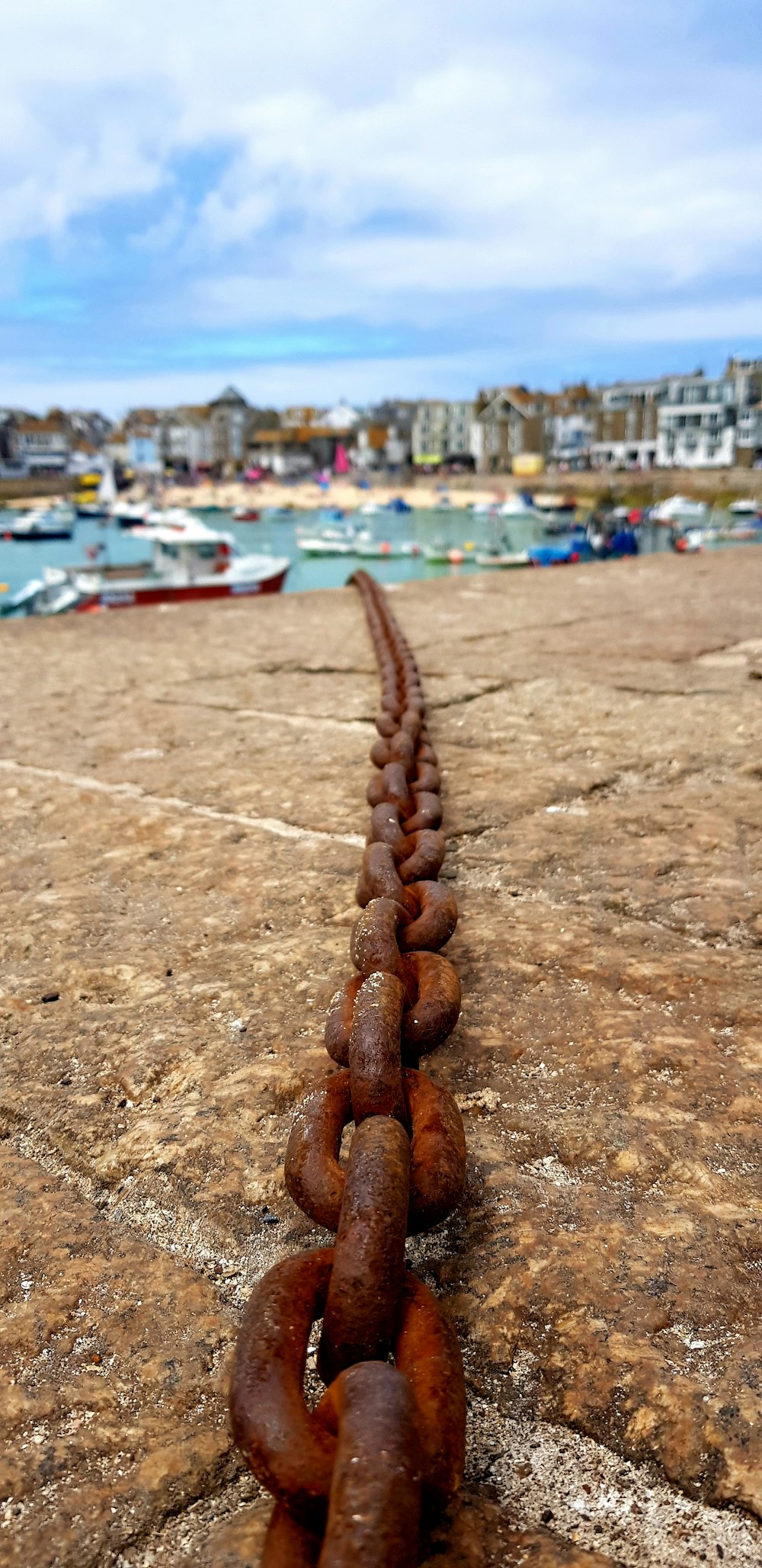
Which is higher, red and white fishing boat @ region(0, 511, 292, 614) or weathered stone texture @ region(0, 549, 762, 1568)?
red and white fishing boat @ region(0, 511, 292, 614)

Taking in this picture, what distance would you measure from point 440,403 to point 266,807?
9261 cm

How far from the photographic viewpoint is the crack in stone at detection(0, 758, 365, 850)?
82.7 inches

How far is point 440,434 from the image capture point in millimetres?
89125

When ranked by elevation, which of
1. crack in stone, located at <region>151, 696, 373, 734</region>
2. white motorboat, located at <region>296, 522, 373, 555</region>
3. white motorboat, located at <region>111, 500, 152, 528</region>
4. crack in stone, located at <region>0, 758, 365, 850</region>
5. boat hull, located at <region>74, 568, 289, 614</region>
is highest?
white motorboat, located at <region>111, 500, 152, 528</region>

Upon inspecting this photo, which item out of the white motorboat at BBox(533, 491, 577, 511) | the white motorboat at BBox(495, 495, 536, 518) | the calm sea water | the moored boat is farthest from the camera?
the white motorboat at BBox(495, 495, 536, 518)

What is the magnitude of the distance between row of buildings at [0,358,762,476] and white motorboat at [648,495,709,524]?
12130mm

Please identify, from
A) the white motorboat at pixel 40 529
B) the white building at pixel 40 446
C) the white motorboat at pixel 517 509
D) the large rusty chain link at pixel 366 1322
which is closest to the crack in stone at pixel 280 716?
the large rusty chain link at pixel 366 1322

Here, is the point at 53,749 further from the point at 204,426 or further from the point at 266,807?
the point at 204,426

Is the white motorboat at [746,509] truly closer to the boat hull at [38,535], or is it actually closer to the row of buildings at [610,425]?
the row of buildings at [610,425]

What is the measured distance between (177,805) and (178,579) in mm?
23243

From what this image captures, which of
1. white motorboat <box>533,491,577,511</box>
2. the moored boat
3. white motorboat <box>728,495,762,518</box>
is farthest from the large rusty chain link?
white motorboat <box>533,491,577,511</box>

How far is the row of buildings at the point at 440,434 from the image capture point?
7100cm

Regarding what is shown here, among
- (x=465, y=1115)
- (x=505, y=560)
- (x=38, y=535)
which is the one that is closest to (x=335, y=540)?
(x=38, y=535)

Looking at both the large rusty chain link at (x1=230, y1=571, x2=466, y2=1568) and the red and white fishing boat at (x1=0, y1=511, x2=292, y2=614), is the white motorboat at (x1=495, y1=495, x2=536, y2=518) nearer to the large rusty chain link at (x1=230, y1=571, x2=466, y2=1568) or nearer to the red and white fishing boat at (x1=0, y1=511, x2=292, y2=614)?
the red and white fishing boat at (x1=0, y1=511, x2=292, y2=614)
